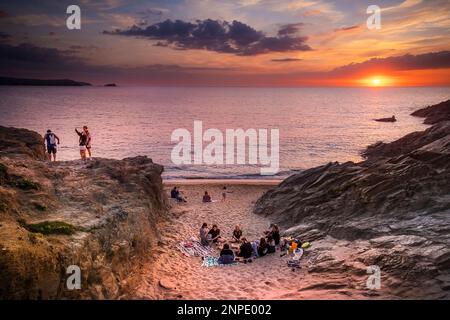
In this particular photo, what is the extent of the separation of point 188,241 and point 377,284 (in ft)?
33.7

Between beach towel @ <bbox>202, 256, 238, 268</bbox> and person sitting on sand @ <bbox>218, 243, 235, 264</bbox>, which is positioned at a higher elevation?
person sitting on sand @ <bbox>218, 243, 235, 264</bbox>

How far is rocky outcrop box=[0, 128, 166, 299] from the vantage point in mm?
9422

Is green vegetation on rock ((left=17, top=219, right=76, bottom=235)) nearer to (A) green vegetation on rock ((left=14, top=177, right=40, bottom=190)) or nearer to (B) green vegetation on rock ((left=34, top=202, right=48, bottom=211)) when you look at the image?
(B) green vegetation on rock ((left=34, top=202, right=48, bottom=211))

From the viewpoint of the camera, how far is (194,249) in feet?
57.4

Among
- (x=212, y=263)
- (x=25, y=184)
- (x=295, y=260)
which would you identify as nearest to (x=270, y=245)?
(x=295, y=260)

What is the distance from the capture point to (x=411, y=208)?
600 inches

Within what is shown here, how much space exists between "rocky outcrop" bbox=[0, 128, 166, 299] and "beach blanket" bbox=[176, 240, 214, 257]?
1.46 meters

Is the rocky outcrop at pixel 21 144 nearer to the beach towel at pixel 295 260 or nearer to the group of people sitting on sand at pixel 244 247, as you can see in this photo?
the group of people sitting on sand at pixel 244 247

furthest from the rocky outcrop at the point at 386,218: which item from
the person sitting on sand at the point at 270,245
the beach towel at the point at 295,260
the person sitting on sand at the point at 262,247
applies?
the person sitting on sand at the point at 262,247

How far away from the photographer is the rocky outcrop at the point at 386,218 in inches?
436

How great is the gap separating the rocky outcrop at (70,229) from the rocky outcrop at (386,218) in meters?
7.97

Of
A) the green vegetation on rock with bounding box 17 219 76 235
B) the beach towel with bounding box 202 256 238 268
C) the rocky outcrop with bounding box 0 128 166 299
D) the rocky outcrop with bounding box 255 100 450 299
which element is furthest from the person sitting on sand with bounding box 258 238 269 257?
the green vegetation on rock with bounding box 17 219 76 235
